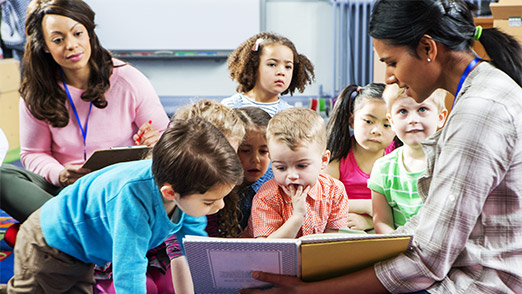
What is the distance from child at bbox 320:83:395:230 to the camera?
75.9 inches

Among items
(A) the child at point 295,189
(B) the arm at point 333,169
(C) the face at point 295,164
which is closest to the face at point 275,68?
(B) the arm at point 333,169

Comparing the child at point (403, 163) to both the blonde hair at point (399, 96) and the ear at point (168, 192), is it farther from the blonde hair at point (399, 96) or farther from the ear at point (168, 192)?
the ear at point (168, 192)

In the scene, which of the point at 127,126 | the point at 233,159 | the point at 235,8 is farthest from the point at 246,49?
the point at 235,8

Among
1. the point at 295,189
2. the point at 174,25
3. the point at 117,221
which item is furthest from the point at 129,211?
the point at 174,25

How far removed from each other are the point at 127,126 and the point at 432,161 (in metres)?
1.39

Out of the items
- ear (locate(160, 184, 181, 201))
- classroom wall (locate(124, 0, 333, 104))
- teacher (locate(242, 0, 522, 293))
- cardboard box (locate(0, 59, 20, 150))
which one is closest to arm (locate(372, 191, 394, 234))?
teacher (locate(242, 0, 522, 293))

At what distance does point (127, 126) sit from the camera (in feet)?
7.20

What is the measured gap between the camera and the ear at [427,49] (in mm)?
1179

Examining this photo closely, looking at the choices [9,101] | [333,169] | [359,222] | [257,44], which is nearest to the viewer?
[359,222]

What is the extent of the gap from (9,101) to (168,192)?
3962mm

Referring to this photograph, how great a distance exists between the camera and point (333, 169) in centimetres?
201

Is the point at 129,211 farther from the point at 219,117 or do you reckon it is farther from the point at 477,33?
the point at 477,33

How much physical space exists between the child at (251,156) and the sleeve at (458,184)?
26.4 inches

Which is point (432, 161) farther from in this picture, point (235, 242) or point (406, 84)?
point (235, 242)
